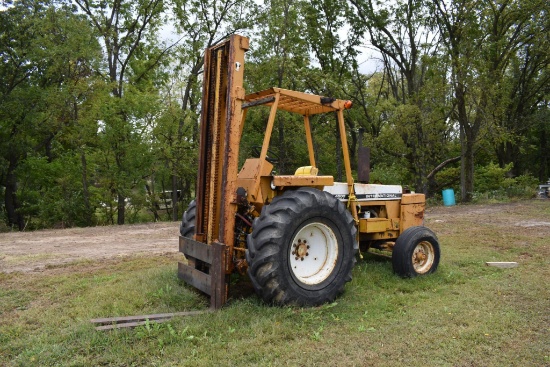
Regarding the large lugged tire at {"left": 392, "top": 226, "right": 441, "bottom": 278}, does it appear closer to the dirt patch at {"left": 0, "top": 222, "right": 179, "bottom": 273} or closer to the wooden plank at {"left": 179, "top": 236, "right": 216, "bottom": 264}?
the wooden plank at {"left": 179, "top": 236, "right": 216, "bottom": 264}

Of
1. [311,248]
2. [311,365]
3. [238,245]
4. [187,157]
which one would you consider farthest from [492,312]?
[187,157]

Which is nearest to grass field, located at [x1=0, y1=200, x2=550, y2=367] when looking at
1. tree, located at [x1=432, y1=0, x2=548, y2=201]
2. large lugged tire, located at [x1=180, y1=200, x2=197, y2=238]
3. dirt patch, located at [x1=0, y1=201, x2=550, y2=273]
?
large lugged tire, located at [x1=180, y1=200, x2=197, y2=238]

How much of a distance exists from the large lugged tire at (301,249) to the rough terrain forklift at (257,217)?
0.01 metres

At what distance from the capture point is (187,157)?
73.3ft

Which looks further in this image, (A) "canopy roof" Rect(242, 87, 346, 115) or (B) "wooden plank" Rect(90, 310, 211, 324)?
(A) "canopy roof" Rect(242, 87, 346, 115)

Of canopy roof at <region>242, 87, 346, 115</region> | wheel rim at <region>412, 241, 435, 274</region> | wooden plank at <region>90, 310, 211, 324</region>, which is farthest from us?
wheel rim at <region>412, 241, 435, 274</region>

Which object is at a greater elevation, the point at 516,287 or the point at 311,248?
the point at 311,248

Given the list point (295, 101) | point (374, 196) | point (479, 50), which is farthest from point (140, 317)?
point (479, 50)

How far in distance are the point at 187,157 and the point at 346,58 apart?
1159 cm

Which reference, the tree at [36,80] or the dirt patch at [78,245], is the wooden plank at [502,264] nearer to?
the dirt patch at [78,245]

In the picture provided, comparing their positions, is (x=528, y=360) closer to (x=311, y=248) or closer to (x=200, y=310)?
(x=311, y=248)

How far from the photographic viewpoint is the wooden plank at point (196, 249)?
18.0 ft

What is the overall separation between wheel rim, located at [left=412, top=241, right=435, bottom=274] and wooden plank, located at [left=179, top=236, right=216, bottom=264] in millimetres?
3437

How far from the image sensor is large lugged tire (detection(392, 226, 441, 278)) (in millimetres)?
6859
